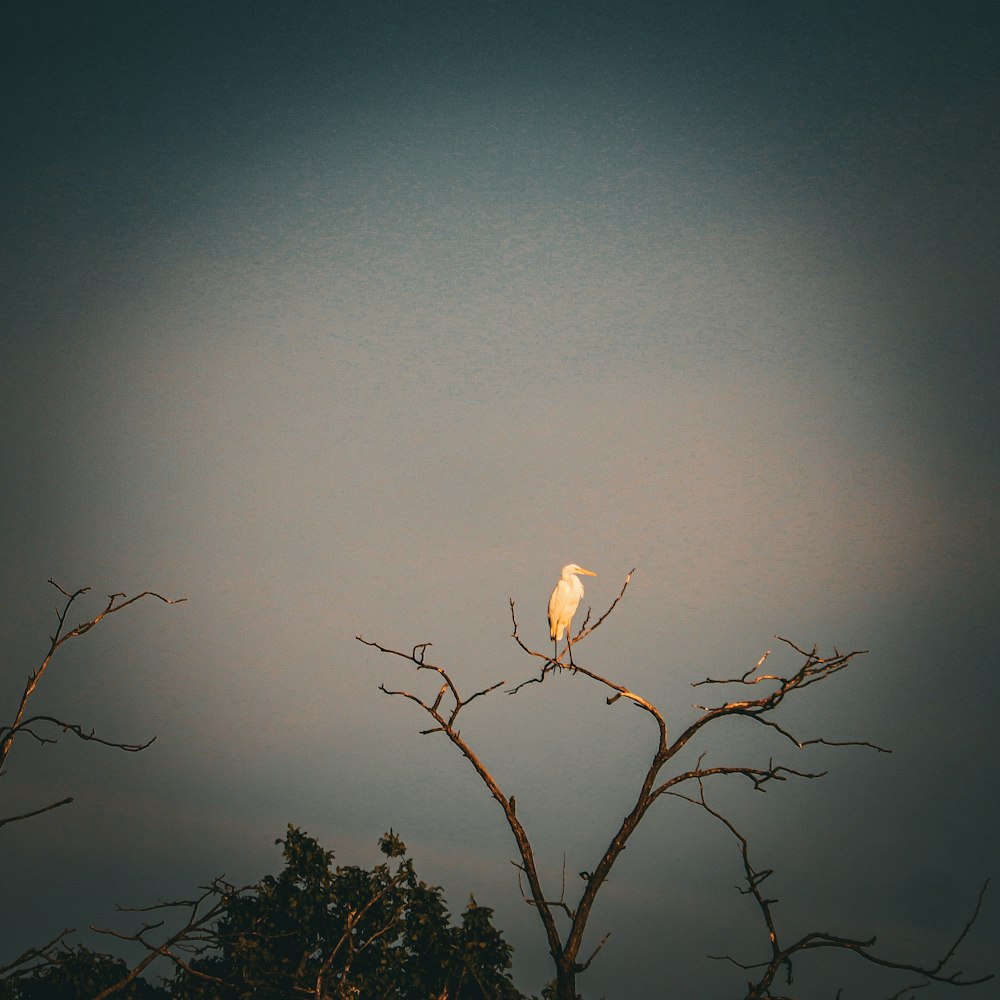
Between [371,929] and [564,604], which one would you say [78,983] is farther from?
[564,604]

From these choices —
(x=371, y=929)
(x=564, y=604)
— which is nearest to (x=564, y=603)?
(x=564, y=604)

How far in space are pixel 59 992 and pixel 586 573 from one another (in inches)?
465

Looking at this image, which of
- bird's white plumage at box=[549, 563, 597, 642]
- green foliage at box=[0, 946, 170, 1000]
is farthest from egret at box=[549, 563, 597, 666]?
green foliage at box=[0, 946, 170, 1000]

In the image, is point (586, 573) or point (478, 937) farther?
point (478, 937)

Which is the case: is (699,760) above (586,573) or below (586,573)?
below

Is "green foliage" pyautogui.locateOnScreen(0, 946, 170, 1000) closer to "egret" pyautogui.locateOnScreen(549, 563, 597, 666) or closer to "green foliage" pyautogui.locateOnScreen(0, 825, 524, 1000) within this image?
Answer: "green foliage" pyautogui.locateOnScreen(0, 825, 524, 1000)

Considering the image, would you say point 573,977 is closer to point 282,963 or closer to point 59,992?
point 282,963

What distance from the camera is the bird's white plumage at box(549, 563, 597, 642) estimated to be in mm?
11156

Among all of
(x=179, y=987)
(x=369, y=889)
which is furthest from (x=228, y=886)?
(x=179, y=987)

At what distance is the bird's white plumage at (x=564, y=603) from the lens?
11156mm

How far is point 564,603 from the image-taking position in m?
11.1

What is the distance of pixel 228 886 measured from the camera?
268 inches

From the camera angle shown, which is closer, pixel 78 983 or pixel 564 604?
pixel 564 604

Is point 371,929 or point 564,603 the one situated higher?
point 564,603
